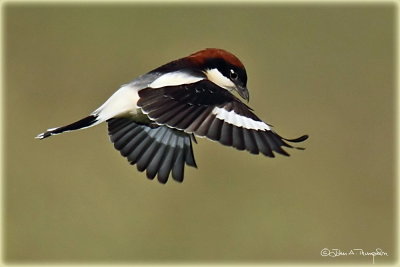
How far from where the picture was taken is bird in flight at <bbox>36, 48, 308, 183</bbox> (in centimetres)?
401

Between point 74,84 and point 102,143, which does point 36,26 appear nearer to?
point 74,84

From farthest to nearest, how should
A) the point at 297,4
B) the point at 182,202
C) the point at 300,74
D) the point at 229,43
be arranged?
the point at 297,4 → the point at 229,43 → the point at 300,74 → the point at 182,202

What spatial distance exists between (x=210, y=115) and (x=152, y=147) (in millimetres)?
1019

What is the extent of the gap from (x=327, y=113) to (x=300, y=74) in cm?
107

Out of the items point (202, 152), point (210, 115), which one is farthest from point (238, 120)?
point (202, 152)

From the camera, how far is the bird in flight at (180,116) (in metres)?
4.01

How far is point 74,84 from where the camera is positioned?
895 cm

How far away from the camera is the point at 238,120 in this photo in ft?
13.5

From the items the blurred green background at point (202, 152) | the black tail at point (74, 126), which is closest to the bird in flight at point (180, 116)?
the black tail at point (74, 126)

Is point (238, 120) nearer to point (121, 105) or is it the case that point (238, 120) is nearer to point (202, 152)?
point (121, 105)

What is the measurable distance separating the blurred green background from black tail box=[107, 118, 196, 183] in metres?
1.42

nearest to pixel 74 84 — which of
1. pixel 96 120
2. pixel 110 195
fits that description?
pixel 110 195

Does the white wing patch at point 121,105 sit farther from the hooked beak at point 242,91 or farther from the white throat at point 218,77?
the hooked beak at point 242,91

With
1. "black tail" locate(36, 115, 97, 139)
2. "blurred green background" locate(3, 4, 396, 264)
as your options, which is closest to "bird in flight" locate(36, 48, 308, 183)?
"black tail" locate(36, 115, 97, 139)
